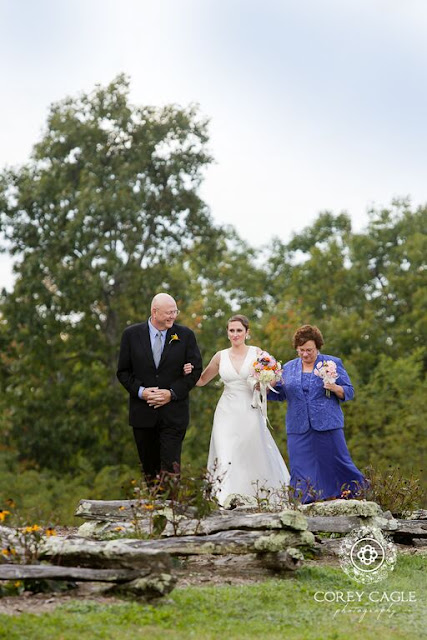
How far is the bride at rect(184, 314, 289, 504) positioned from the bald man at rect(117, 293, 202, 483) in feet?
4.87

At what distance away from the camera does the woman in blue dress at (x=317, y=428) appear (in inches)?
440

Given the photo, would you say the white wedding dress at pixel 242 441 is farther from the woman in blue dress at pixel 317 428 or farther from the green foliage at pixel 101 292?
the green foliage at pixel 101 292

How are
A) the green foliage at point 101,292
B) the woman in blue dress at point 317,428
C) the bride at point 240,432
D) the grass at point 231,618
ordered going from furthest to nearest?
the green foliage at point 101,292 < the bride at point 240,432 < the woman in blue dress at point 317,428 < the grass at point 231,618

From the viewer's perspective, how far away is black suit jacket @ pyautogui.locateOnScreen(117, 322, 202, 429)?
10.3m

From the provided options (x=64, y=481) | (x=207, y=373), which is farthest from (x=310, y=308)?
(x=207, y=373)

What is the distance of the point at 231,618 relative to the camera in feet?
21.9

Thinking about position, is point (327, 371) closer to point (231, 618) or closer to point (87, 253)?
point (231, 618)

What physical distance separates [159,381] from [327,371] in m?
1.84

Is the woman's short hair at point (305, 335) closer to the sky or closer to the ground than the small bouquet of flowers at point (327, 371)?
closer to the sky

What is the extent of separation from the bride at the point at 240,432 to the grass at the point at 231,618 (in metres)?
4.12

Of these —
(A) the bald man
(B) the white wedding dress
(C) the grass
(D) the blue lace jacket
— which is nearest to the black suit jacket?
(A) the bald man

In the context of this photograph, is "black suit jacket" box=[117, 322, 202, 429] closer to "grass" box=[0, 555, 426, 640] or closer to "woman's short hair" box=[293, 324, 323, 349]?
"woman's short hair" box=[293, 324, 323, 349]

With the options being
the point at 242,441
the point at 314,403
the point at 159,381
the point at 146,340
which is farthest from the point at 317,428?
the point at 146,340

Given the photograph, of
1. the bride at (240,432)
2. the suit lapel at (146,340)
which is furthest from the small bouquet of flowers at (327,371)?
the suit lapel at (146,340)
